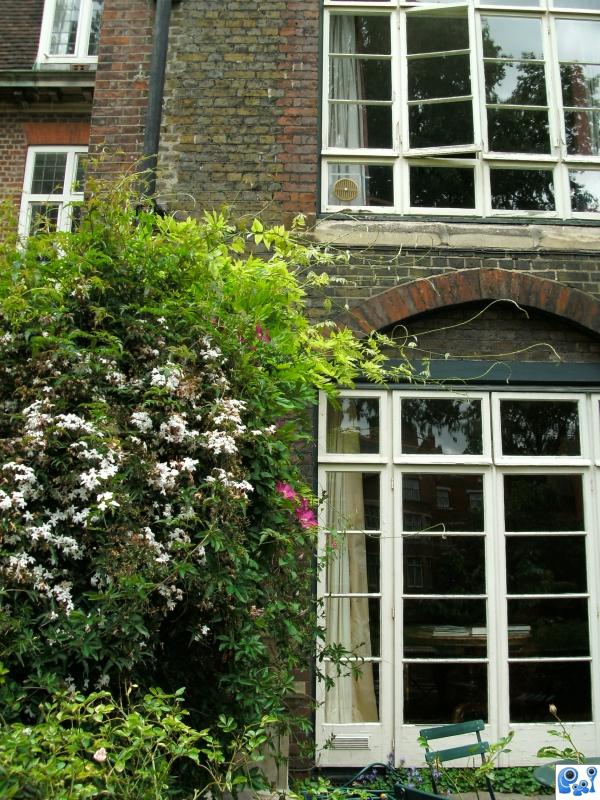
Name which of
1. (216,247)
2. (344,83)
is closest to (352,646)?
(216,247)

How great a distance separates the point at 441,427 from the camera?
6359mm

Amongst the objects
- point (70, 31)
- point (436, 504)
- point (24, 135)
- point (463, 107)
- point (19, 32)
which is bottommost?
point (436, 504)

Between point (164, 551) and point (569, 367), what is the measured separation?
4.09 m

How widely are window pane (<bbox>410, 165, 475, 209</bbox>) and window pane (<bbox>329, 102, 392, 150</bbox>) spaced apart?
0.41m

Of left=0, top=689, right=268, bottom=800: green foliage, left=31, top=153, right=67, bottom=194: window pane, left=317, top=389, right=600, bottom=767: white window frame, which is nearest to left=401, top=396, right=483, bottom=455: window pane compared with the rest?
left=317, top=389, right=600, bottom=767: white window frame

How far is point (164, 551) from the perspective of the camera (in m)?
3.63

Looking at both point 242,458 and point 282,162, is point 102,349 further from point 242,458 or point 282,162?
point 282,162

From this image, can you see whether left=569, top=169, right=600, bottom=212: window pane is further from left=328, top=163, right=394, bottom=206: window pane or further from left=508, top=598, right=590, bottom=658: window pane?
left=508, top=598, right=590, bottom=658: window pane

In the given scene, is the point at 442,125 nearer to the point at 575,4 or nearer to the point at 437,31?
the point at 437,31

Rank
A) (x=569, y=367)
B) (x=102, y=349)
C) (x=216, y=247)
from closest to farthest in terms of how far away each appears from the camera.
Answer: (x=102, y=349) < (x=216, y=247) < (x=569, y=367)

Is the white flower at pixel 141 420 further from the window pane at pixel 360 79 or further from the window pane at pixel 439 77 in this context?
the window pane at pixel 439 77

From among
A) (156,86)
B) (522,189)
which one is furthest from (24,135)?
(522,189)

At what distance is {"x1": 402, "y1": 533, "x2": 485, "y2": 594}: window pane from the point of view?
6066mm

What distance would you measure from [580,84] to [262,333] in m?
4.44
